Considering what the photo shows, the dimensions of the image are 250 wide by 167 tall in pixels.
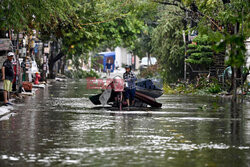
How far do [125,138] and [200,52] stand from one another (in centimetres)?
2694

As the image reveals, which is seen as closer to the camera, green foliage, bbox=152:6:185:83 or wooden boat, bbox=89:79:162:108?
wooden boat, bbox=89:79:162:108

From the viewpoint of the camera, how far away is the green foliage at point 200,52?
37.9 m

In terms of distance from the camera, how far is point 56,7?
24000 mm

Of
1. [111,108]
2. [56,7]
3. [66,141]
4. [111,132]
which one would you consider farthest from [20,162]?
[56,7]

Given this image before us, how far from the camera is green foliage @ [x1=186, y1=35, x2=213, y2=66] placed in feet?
124

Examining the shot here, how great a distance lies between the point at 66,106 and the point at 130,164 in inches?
549

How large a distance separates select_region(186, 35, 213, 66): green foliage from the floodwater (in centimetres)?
1636

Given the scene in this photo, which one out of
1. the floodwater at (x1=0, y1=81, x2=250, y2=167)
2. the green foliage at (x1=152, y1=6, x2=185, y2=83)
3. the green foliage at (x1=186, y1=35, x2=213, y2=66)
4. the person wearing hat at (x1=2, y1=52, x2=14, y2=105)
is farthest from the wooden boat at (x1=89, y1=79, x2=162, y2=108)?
the green foliage at (x1=152, y1=6, x2=185, y2=83)

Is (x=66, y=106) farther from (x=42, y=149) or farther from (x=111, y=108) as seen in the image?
(x=42, y=149)

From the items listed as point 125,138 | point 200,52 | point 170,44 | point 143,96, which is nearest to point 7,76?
point 143,96

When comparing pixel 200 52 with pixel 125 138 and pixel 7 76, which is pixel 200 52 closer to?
pixel 7 76

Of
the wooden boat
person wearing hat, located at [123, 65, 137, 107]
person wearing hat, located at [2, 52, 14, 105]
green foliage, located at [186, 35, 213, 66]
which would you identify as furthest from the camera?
green foliage, located at [186, 35, 213, 66]

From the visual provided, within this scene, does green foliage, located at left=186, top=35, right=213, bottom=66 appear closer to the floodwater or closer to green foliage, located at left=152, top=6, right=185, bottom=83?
green foliage, located at left=152, top=6, right=185, bottom=83

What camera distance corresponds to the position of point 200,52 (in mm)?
39906
